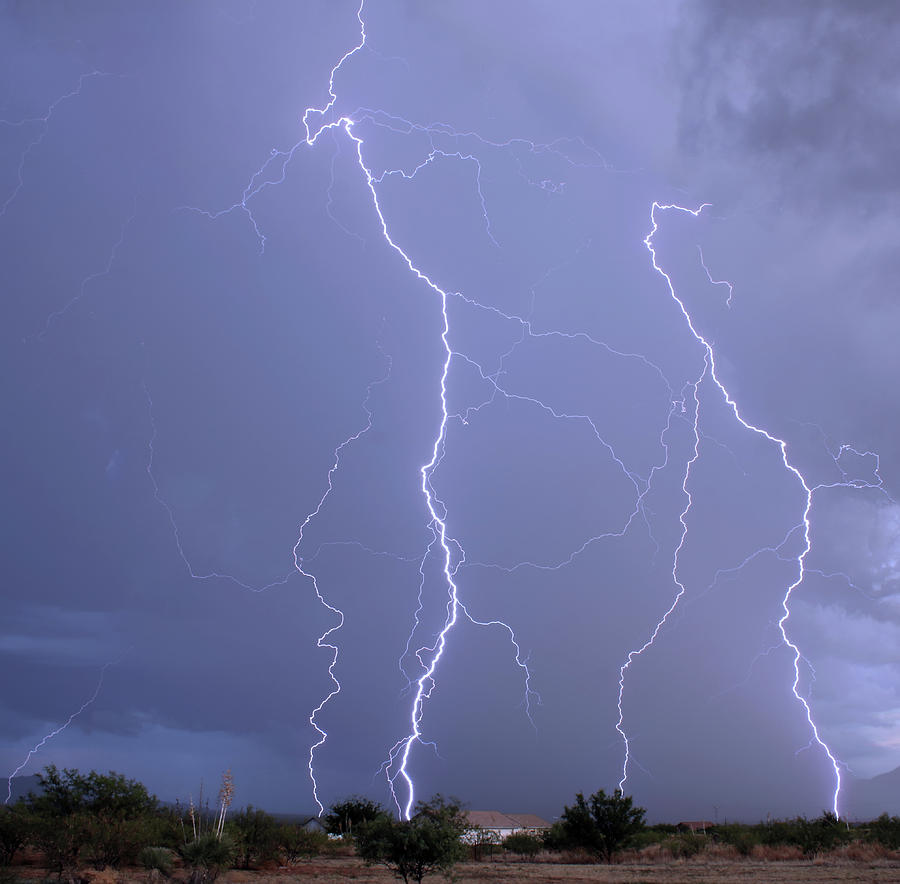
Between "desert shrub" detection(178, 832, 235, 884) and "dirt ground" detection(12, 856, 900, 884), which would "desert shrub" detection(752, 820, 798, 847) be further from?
"desert shrub" detection(178, 832, 235, 884)

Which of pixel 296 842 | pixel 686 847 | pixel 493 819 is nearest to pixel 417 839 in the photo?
pixel 296 842

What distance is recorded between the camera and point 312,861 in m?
22.8

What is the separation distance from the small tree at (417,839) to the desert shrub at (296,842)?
8721 mm

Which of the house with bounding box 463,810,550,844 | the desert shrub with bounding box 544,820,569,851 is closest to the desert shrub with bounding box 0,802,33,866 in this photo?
the desert shrub with bounding box 544,820,569,851

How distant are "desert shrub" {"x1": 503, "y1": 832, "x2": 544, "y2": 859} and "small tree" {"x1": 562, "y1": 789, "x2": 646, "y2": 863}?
1.54 m

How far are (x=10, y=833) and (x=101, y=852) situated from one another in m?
2.80

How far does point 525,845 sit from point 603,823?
347cm

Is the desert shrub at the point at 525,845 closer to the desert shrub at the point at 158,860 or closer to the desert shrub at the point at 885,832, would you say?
the desert shrub at the point at 885,832

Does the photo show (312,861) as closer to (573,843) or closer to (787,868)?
(573,843)

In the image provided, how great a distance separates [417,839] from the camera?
12.8m

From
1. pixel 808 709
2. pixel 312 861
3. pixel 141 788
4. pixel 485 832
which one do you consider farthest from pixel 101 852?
Result: pixel 808 709

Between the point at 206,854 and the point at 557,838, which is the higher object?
the point at 206,854

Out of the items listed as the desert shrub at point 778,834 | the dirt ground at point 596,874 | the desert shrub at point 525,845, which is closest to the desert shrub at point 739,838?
the desert shrub at point 778,834

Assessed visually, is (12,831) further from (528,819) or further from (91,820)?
(528,819)
